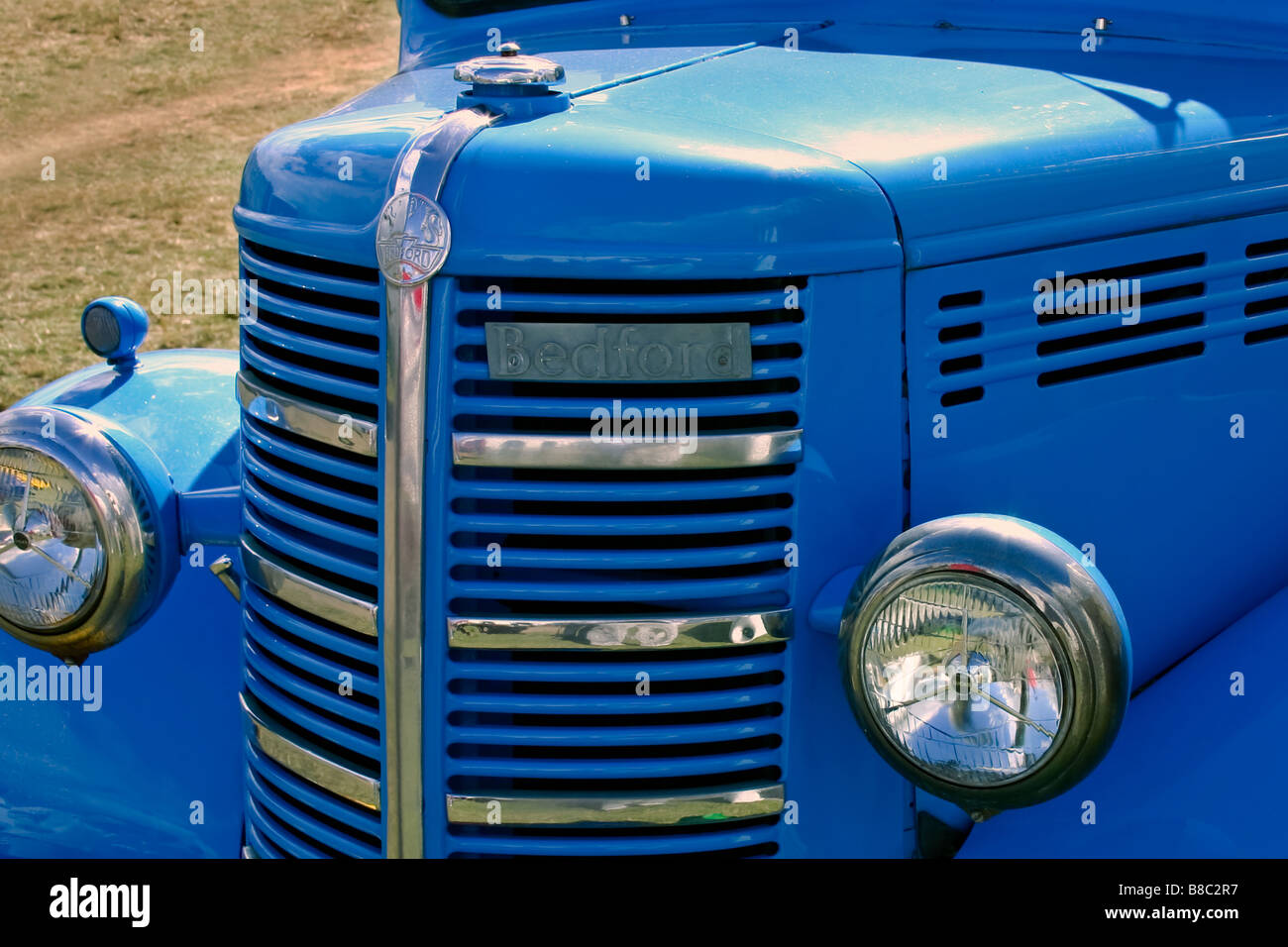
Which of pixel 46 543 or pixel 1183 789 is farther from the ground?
pixel 46 543

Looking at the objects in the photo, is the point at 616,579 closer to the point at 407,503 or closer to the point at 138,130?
the point at 407,503

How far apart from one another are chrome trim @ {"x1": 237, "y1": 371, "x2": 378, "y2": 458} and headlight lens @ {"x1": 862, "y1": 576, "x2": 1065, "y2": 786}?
759 millimetres

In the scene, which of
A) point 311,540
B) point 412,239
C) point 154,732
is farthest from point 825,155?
point 154,732

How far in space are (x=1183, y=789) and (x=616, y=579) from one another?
89cm

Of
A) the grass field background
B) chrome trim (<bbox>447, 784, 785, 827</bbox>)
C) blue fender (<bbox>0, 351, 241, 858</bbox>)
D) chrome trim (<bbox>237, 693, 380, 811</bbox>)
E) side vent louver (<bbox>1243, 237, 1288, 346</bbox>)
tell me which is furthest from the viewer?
the grass field background

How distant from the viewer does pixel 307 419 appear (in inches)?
85.4

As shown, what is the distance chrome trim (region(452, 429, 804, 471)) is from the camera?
1.94 metres

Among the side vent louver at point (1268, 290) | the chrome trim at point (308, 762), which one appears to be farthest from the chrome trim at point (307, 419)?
the side vent louver at point (1268, 290)

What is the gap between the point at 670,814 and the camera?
2057mm

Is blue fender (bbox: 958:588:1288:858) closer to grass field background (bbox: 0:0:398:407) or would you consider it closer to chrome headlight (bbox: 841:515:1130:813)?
chrome headlight (bbox: 841:515:1130:813)

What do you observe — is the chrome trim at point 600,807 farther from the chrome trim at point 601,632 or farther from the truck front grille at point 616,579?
the chrome trim at point 601,632

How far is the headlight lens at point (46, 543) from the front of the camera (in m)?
2.47

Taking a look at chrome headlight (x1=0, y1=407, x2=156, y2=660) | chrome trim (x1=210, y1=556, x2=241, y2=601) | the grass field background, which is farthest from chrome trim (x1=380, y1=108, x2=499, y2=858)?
the grass field background
